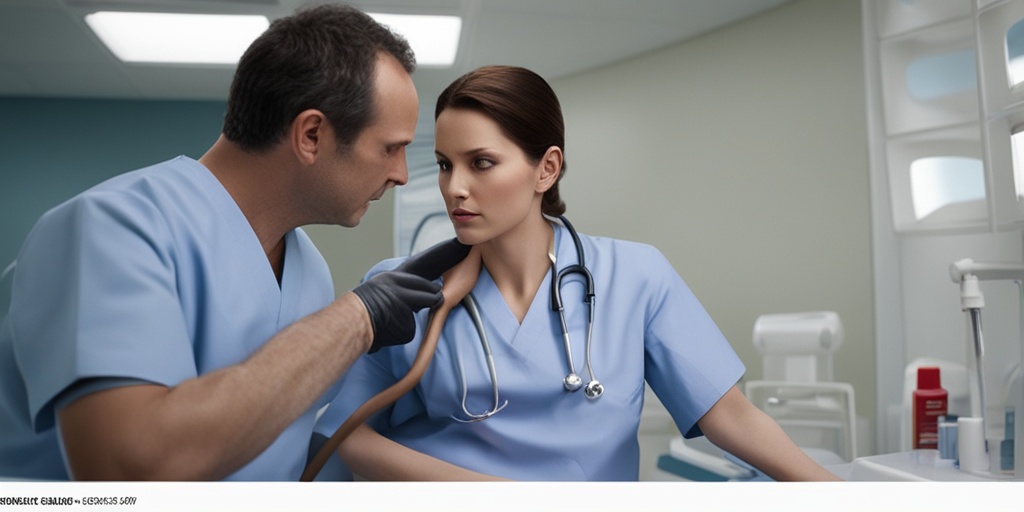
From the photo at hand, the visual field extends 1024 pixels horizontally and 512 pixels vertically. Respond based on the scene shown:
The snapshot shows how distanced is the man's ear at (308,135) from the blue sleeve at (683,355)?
49 centimetres

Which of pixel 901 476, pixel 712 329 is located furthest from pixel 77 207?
pixel 901 476

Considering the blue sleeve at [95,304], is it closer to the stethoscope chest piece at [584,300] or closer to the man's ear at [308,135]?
the man's ear at [308,135]

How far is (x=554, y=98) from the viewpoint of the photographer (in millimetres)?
1147

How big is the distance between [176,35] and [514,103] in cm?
51

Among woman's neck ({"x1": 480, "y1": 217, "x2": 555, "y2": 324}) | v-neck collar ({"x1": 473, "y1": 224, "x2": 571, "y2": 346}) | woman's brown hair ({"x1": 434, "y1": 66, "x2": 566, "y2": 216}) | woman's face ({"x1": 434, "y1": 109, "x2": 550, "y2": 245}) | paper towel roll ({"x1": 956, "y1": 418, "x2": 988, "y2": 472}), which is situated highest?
woman's brown hair ({"x1": 434, "y1": 66, "x2": 566, "y2": 216})

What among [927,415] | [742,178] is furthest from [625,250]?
[927,415]

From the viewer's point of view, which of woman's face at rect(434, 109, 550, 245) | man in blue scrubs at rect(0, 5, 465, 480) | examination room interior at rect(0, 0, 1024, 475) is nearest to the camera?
man in blue scrubs at rect(0, 5, 465, 480)

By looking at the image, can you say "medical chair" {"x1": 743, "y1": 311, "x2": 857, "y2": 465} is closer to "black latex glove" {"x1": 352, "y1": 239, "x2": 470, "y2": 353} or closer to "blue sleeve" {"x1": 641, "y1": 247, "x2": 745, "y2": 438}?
"blue sleeve" {"x1": 641, "y1": 247, "x2": 745, "y2": 438}

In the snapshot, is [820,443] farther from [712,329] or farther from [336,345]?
[336,345]

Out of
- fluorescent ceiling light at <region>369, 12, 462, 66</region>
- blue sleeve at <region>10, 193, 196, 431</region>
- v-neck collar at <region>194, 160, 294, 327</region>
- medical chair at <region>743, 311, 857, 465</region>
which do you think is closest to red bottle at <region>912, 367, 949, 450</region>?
medical chair at <region>743, 311, 857, 465</region>

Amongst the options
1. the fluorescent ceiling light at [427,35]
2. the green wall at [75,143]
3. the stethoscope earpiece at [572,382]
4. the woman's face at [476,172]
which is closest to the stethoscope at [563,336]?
the stethoscope earpiece at [572,382]

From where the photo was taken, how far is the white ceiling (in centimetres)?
116

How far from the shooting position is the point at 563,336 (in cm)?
112

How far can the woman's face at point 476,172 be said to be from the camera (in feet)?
3.51
